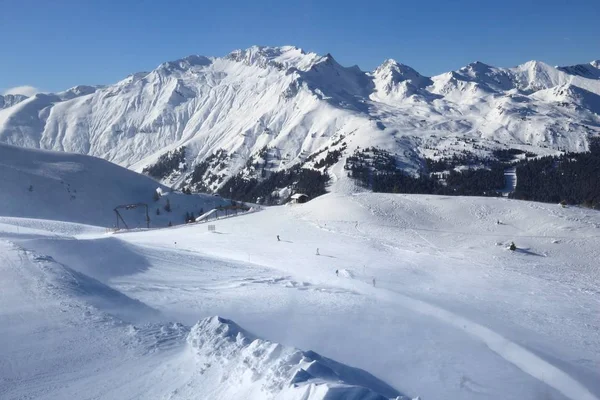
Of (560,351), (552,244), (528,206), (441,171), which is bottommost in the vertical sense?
(560,351)

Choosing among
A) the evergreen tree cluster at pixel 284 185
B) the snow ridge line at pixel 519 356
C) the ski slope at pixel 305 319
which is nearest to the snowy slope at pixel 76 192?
the ski slope at pixel 305 319

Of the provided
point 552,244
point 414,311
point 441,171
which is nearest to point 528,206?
point 552,244

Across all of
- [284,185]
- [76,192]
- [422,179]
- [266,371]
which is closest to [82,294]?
[266,371]

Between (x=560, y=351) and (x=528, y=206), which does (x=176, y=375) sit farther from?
(x=528, y=206)

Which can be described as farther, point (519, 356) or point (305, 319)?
point (305, 319)

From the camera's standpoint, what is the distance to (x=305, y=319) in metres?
17.2

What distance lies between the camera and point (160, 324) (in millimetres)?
14008

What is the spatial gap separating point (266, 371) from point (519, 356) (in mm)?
10230

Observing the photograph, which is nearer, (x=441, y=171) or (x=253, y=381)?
(x=253, y=381)

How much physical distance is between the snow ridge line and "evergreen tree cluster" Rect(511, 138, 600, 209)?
136 m

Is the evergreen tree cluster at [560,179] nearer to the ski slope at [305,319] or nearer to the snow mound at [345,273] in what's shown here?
the ski slope at [305,319]

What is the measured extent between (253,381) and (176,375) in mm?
2363

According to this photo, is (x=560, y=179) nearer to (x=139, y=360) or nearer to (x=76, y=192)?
(x=76, y=192)

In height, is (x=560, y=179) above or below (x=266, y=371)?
above
